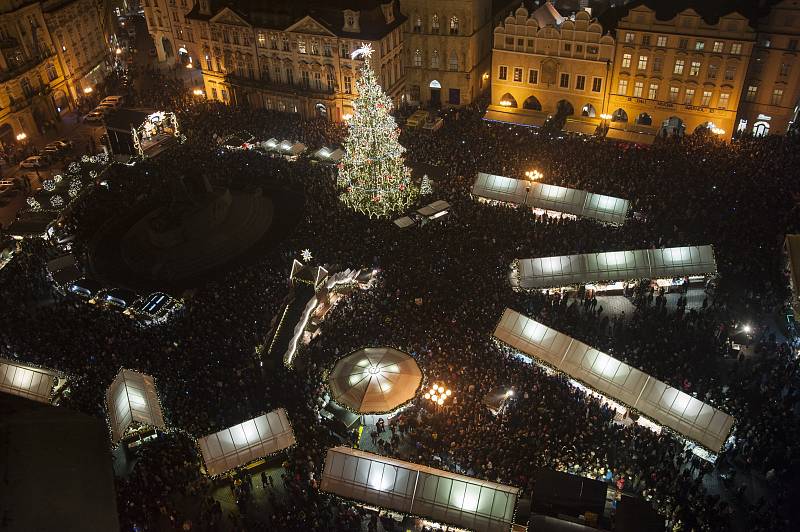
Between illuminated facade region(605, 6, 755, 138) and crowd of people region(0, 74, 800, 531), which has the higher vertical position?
illuminated facade region(605, 6, 755, 138)

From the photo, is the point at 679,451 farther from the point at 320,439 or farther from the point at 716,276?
the point at 320,439

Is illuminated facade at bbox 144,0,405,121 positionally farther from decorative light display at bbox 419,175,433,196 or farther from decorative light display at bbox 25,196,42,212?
decorative light display at bbox 25,196,42,212

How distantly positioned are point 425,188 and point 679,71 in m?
24.6

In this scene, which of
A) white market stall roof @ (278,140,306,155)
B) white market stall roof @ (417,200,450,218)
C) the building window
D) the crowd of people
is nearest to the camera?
the crowd of people

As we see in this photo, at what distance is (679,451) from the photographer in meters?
29.9

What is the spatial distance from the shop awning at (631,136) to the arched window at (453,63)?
52.5 feet

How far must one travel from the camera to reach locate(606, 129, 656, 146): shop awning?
54728mm

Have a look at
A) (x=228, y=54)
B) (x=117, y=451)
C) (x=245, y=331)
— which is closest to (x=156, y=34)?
(x=228, y=54)

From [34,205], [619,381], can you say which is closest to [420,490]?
[619,381]

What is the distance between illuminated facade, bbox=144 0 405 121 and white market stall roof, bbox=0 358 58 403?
121 ft

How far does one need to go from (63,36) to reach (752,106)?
6781 cm

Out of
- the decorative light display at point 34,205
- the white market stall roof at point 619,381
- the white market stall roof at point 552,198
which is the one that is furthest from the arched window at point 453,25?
the decorative light display at point 34,205

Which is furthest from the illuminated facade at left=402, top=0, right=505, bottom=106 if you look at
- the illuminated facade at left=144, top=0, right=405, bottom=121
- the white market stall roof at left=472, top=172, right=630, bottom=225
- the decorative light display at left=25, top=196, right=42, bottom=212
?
the decorative light display at left=25, top=196, right=42, bottom=212

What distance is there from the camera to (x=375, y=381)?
105 ft
